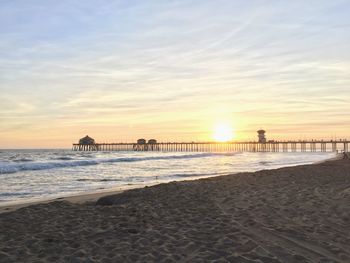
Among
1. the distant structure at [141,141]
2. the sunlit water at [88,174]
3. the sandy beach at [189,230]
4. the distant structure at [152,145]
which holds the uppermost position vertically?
the distant structure at [141,141]

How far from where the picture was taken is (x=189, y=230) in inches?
286

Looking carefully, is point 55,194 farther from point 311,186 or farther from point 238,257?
point 238,257

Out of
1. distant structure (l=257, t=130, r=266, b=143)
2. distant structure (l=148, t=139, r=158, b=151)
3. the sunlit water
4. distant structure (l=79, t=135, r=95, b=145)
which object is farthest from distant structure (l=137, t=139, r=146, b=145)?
the sunlit water

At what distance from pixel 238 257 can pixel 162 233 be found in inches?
67.2

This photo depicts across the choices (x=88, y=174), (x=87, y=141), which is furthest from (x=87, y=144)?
(x=88, y=174)

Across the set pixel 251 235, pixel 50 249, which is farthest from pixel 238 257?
pixel 50 249

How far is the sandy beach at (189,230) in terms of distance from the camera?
5902 mm

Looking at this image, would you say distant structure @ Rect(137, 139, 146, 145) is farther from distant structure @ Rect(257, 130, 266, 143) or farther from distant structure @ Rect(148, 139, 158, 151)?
distant structure @ Rect(257, 130, 266, 143)

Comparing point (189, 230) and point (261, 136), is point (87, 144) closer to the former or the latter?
point (261, 136)

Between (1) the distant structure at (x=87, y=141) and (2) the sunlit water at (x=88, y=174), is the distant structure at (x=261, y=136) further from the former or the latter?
(2) the sunlit water at (x=88, y=174)

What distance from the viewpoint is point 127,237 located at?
684 cm

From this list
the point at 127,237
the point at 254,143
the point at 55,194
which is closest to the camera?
the point at 127,237

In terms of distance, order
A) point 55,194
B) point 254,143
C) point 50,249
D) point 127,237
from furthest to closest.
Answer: point 254,143 → point 55,194 → point 127,237 → point 50,249

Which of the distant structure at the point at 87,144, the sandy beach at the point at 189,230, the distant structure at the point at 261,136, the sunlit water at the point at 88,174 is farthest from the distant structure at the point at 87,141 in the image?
the sandy beach at the point at 189,230
